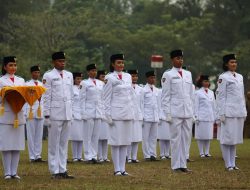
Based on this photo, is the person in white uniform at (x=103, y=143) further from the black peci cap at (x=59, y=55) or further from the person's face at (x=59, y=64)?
the black peci cap at (x=59, y=55)

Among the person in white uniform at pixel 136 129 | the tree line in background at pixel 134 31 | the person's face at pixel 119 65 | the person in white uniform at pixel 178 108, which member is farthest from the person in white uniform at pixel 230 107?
the tree line in background at pixel 134 31

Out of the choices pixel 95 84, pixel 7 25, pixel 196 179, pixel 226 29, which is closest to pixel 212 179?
pixel 196 179

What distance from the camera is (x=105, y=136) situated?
19781 mm

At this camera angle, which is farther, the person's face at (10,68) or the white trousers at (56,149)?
the person's face at (10,68)

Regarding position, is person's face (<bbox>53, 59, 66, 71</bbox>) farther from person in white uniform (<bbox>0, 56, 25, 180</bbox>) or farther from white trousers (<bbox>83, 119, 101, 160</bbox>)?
white trousers (<bbox>83, 119, 101, 160</bbox>)

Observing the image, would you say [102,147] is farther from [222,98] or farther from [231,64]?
[231,64]

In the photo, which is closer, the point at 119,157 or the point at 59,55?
the point at 59,55

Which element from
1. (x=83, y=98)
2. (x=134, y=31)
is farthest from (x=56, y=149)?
(x=134, y=31)

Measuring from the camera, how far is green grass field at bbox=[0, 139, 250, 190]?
13.3 meters

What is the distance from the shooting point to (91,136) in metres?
19.3

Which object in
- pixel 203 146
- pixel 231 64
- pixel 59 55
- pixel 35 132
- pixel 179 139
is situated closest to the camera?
pixel 59 55

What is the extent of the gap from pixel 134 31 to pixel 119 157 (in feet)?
151

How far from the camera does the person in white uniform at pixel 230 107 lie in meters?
16.5

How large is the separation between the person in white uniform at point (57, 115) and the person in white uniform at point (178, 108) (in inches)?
86.7
